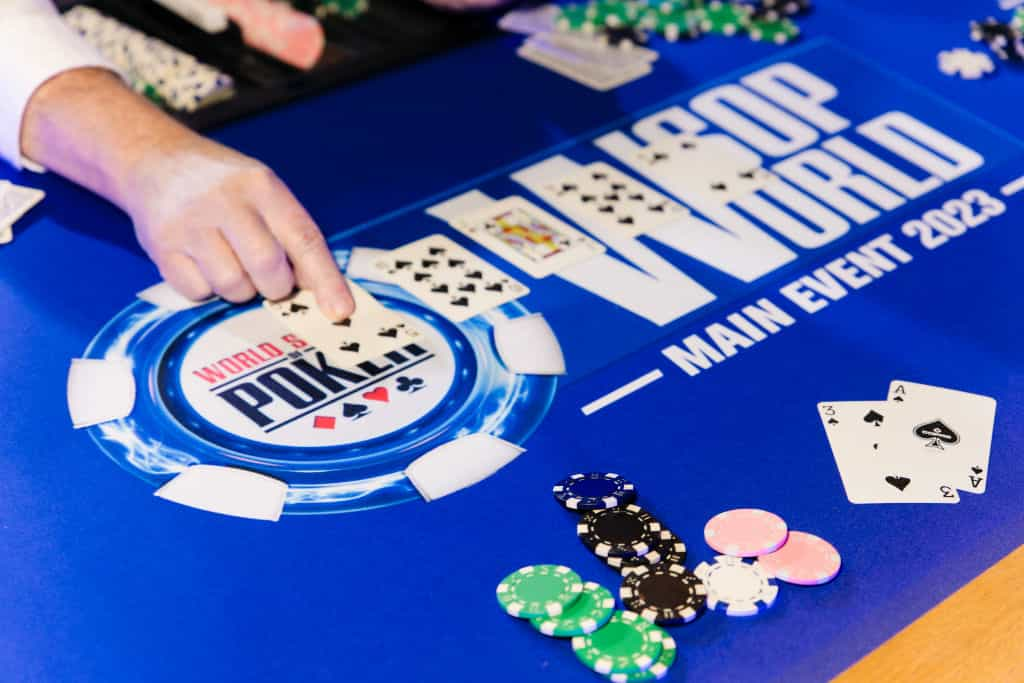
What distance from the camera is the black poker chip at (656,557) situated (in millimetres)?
1463

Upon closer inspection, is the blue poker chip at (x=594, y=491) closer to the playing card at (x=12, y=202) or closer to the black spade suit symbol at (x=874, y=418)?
the black spade suit symbol at (x=874, y=418)

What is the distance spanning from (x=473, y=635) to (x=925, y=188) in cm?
119

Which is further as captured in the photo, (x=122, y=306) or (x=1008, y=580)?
(x=122, y=306)

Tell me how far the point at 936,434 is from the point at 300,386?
812 mm

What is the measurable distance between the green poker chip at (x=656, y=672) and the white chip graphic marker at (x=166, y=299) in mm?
896

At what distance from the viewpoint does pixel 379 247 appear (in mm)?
2053

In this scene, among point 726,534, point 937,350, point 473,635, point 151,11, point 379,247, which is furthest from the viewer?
point 151,11

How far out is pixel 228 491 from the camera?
1.58 m

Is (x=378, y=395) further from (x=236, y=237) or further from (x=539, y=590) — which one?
(x=539, y=590)

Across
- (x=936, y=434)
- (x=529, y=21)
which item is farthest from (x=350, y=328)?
(x=529, y=21)

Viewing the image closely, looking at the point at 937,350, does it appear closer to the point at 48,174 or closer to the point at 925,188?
the point at 925,188

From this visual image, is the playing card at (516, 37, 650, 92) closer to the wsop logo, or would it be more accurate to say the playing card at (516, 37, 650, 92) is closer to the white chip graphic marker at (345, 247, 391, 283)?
the white chip graphic marker at (345, 247, 391, 283)

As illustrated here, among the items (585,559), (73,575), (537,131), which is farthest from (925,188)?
(73,575)

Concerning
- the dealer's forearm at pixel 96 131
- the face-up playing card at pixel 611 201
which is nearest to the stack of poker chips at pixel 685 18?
the face-up playing card at pixel 611 201
